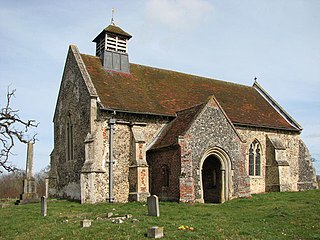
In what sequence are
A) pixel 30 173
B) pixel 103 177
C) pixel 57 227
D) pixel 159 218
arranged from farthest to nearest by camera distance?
pixel 30 173
pixel 103 177
pixel 159 218
pixel 57 227

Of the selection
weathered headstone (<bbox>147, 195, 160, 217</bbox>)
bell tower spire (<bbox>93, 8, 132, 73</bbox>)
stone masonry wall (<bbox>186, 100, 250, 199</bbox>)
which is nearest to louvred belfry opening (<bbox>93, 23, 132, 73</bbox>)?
bell tower spire (<bbox>93, 8, 132, 73</bbox>)

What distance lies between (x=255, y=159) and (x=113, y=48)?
13.8 meters

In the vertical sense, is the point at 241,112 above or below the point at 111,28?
below

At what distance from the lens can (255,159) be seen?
26.7 metres

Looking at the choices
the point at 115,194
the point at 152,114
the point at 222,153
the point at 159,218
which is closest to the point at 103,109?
the point at 152,114

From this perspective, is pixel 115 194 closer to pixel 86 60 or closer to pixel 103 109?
pixel 103 109

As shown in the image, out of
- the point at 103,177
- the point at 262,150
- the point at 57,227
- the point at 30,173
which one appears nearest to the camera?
the point at 57,227

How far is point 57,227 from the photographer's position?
1252 cm

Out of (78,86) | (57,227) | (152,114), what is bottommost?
(57,227)

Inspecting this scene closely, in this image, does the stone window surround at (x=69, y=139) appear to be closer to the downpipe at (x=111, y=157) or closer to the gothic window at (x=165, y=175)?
the downpipe at (x=111, y=157)

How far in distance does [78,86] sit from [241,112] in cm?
1263

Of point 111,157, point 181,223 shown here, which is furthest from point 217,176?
point 181,223

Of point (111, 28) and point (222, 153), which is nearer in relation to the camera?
point (222, 153)

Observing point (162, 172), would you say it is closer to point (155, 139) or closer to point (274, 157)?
point (155, 139)
